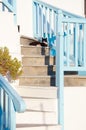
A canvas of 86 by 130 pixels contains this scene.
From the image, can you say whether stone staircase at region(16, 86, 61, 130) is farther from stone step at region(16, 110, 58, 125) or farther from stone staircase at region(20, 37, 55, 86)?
stone staircase at region(20, 37, 55, 86)

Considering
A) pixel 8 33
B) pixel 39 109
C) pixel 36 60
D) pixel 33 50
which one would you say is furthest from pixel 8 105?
pixel 33 50

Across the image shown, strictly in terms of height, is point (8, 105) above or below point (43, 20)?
below

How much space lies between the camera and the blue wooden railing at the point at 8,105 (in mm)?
3133

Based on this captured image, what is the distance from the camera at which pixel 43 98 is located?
516 centimetres

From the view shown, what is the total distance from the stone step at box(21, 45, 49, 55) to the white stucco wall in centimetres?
135

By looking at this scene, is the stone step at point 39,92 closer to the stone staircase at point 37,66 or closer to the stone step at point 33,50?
the stone staircase at point 37,66

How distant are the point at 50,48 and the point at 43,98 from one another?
60.2 inches

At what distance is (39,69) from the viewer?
5.82 m

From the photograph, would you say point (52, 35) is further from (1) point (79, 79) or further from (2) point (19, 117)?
(2) point (19, 117)

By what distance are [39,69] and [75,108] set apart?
0.98 metres

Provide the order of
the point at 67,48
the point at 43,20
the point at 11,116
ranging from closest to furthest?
the point at 11,116 < the point at 67,48 < the point at 43,20

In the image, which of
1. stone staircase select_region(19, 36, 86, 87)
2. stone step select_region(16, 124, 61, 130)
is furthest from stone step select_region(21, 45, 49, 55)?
stone step select_region(16, 124, 61, 130)

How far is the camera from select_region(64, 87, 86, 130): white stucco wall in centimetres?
519

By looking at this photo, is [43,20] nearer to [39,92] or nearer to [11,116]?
[39,92]
